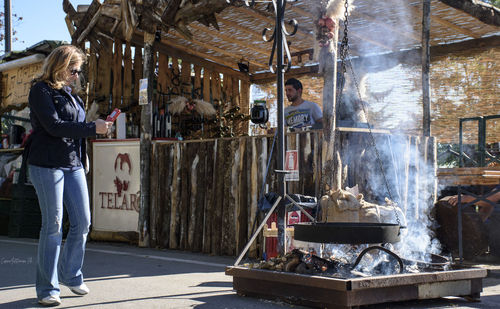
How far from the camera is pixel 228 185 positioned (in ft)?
25.8

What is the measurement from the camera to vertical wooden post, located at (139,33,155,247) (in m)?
8.93

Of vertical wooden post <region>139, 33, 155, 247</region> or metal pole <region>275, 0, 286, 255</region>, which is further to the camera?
vertical wooden post <region>139, 33, 155, 247</region>

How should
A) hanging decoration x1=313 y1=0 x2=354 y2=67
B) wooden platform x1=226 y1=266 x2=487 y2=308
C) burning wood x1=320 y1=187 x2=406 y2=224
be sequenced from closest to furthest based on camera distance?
1. wooden platform x1=226 y1=266 x2=487 y2=308
2. burning wood x1=320 y1=187 x2=406 y2=224
3. hanging decoration x1=313 y1=0 x2=354 y2=67

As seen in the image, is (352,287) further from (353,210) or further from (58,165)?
(58,165)

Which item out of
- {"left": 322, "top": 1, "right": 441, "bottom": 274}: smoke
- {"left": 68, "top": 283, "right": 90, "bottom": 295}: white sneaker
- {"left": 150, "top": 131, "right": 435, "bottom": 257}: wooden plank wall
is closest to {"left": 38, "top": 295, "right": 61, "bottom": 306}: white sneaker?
{"left": 68, "top": 283, "right": 90, "bottom": 295}: white sneaker

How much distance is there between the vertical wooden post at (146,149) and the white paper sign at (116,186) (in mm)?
215

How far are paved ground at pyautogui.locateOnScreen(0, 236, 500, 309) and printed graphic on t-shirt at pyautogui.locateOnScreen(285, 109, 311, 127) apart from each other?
7.84 ft

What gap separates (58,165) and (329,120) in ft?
10.9

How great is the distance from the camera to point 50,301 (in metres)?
4.25

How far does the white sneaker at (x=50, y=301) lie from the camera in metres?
4.25

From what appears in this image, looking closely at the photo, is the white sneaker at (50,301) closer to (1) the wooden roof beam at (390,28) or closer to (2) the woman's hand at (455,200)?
(2) the woman's hand at (455,200)

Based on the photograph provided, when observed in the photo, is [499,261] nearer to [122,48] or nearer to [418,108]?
[418,108]

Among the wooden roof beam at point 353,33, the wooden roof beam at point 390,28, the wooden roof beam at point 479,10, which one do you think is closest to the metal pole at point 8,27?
the wooden roof beam at point 353,33

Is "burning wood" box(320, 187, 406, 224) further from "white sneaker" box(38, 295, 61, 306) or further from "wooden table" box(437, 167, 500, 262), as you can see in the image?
"white sneaker" box(38, 295, 61, 306)
